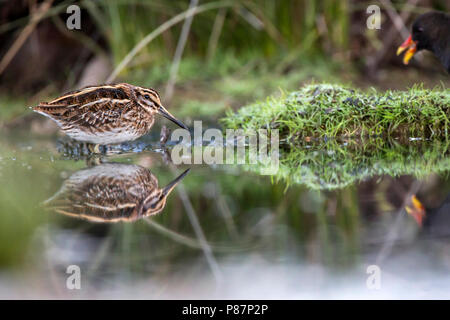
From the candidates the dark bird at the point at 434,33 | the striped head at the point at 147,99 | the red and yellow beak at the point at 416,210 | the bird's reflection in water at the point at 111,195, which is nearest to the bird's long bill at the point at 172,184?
the bird's reflection in water at the point at 111,195

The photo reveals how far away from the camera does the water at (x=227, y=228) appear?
8.28ft

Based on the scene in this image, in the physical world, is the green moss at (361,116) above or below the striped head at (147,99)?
below

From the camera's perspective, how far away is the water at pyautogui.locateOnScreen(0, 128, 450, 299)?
2.52m

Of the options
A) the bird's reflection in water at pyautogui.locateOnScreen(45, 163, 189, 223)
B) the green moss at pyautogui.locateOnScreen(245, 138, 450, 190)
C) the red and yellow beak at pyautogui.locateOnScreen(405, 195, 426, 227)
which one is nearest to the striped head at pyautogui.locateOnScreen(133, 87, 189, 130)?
the bird's reflection in water at pyautogui.locateOnScreen(45, 163, 189, 223)

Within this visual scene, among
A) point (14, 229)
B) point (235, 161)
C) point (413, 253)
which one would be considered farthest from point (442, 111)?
point (14, 229)

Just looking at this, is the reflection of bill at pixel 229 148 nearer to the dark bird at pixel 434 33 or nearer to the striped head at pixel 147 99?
the striped head at pixel 147 99

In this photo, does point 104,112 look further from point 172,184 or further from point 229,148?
point 172,184

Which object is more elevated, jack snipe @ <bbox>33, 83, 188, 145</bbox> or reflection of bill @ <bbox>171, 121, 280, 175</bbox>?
jack snipe @ <bbox>33, 83, 188, 145</bbox>

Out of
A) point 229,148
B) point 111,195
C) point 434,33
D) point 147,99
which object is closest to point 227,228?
point 111,195

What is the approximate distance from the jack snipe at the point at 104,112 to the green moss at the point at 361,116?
1119 mm

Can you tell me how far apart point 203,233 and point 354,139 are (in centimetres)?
293

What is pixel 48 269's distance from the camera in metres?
2.73

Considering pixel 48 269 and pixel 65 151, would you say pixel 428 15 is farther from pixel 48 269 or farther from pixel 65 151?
pixel 48 269

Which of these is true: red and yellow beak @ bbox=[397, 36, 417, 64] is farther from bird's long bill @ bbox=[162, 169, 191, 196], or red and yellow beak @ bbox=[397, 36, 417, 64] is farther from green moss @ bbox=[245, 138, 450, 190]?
bird's long bill @ bbox=[162, 169, 191, 196]
